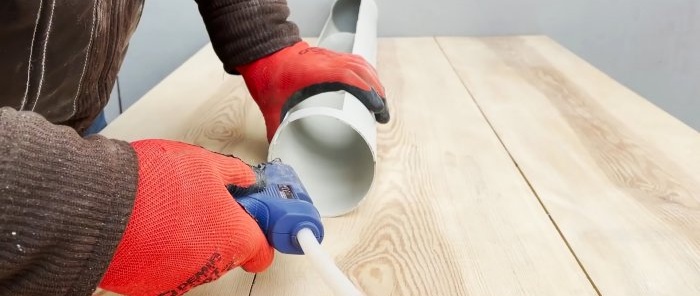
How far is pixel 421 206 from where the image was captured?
0.86m

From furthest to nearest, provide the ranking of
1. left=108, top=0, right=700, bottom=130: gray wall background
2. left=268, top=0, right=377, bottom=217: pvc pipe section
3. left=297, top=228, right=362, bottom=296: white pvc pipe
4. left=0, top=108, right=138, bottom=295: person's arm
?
left=108, top=0, right=700, bottom=130: gray wall background, left=268, top=0, right=377, bottom=217: pvc pipe section, left=297, top=228, right=362, bottom=296: white pvc pipe, left=0, top=108, right=138, bottom=295: person's arm

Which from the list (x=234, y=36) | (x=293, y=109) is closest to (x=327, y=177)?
(x=293, y=109)

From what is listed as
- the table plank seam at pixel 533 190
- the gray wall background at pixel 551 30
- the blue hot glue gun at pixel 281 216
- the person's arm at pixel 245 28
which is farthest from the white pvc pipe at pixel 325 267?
the gray wall background at pixel 551 30

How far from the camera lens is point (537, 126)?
1.16 m

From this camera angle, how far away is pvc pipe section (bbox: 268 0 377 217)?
0.82 metres

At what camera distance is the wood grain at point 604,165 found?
73 cm

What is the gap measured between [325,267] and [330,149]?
0.35m

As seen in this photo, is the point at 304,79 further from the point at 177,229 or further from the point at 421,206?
the point at 177,229

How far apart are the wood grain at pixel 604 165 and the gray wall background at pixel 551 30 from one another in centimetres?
34

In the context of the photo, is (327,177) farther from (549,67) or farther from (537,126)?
(549,67)

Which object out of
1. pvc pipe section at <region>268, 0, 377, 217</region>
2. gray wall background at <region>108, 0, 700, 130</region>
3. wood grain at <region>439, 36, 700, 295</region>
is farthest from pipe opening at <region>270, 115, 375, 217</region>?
gray wall background at <region>108, 0, 700, 130</region>

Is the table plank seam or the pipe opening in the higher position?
the pipe opening

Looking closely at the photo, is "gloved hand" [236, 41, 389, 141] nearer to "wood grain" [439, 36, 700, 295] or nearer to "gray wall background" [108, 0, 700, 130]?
"wood grain" [439, 36, 700, 295]

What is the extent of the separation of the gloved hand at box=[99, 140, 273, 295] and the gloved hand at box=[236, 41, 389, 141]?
30cm
